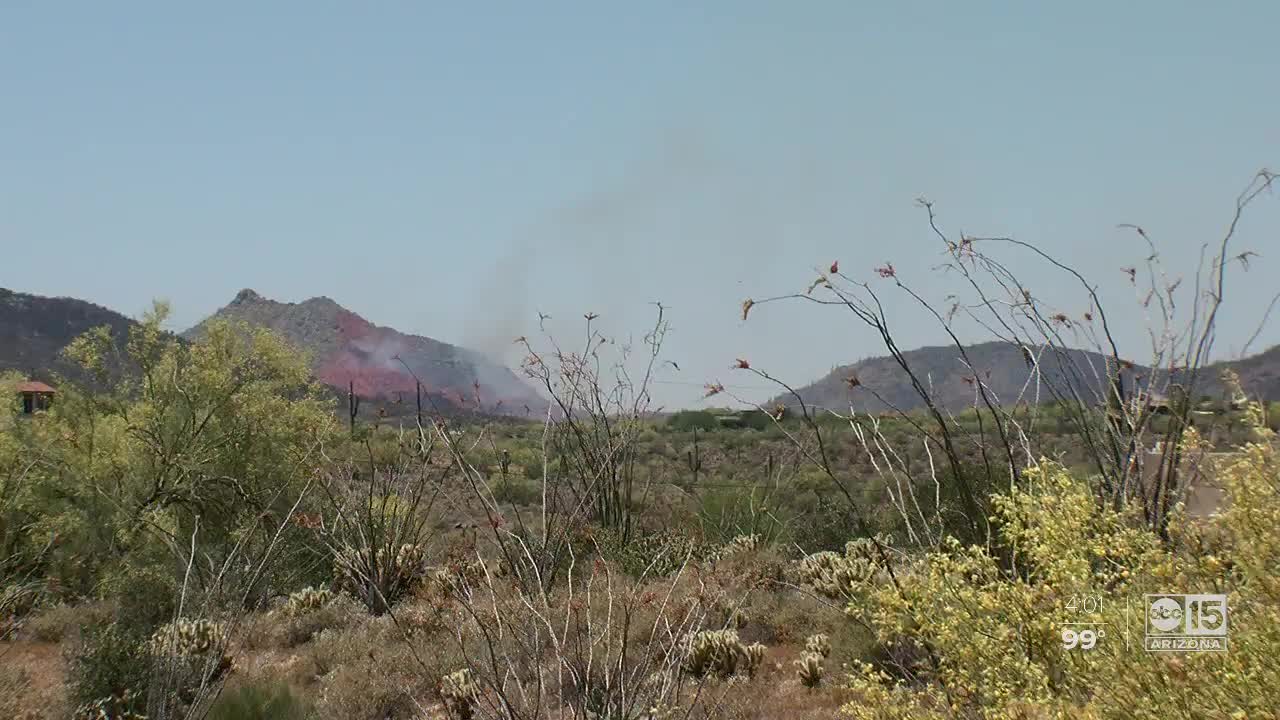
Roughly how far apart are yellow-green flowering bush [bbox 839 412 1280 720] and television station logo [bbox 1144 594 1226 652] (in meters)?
0.04

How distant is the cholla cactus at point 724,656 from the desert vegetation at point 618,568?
1.0 inches

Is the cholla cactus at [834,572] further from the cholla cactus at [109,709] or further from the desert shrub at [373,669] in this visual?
the cholla cactus at [109,709]

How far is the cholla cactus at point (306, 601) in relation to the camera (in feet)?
37.8

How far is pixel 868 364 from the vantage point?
10756 centimetres

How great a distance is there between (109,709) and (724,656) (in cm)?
485

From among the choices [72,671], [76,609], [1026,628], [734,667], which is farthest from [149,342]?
[1026,628]

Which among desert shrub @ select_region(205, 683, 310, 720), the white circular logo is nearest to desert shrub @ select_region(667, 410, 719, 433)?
desert shrub @ select_region(205, 683, 310, 720)

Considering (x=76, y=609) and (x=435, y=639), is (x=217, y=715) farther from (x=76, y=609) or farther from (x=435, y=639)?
(x=76, y=609)

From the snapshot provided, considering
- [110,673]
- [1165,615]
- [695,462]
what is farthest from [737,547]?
[695,462]

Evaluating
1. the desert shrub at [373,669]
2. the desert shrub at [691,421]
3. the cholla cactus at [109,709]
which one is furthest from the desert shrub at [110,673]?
the desert shrub at [691,421]

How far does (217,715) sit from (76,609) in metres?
7.25

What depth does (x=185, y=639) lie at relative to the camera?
8.65 meters

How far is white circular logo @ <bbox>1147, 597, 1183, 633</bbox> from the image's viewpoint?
11.1 ft

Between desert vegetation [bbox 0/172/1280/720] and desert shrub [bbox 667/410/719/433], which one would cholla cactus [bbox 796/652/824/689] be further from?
desert shrub [bbox 667/410/719/433]
